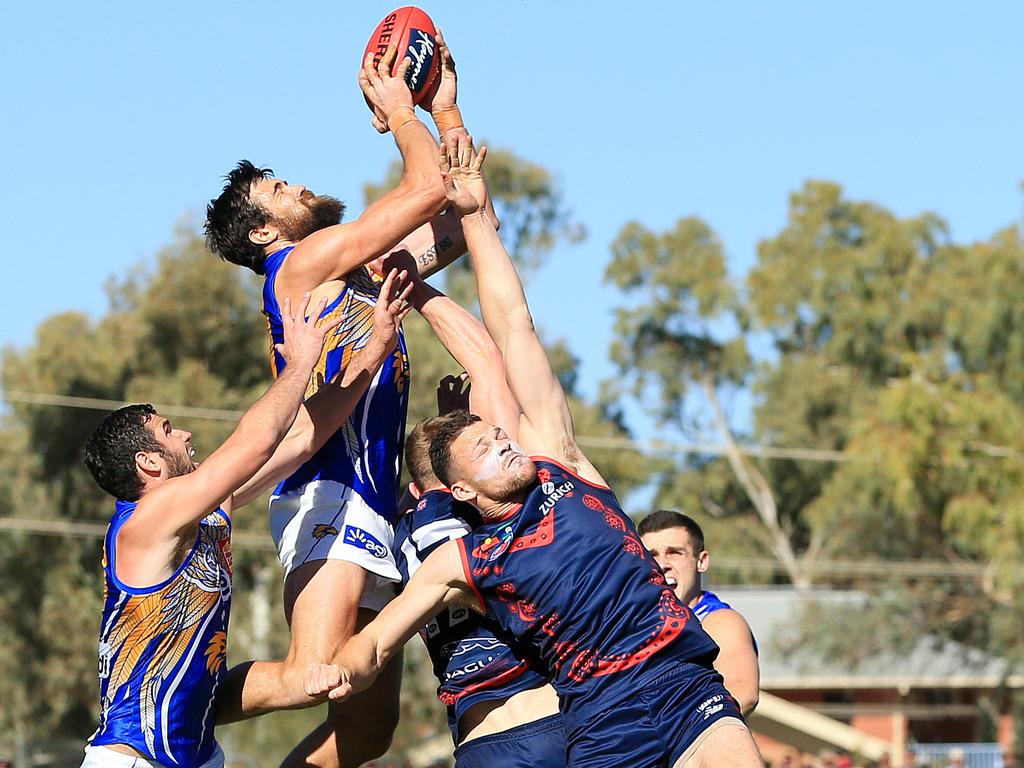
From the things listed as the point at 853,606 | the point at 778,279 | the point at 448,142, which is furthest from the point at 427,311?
the point at 778,279

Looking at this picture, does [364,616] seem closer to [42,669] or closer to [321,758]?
[321,758]

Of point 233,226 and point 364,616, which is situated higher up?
point 233,226

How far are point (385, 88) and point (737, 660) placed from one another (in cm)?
298

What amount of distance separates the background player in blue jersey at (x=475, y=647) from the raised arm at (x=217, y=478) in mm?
806

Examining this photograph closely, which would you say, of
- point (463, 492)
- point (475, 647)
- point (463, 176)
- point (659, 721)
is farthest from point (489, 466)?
point (463, 176)

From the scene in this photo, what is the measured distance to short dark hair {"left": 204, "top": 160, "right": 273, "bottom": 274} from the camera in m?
6.98

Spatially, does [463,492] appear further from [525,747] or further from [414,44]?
[414,44]

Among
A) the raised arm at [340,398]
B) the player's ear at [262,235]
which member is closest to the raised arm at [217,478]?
the raised arm at [340,398]

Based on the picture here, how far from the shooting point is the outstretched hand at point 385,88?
6836 mm

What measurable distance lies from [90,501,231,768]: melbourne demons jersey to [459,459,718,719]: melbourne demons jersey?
1.08m

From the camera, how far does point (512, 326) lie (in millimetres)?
6461

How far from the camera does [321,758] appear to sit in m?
6.85

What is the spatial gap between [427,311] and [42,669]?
25643mm

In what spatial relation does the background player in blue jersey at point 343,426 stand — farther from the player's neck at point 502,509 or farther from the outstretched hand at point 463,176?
the player's neck at point 502,509
